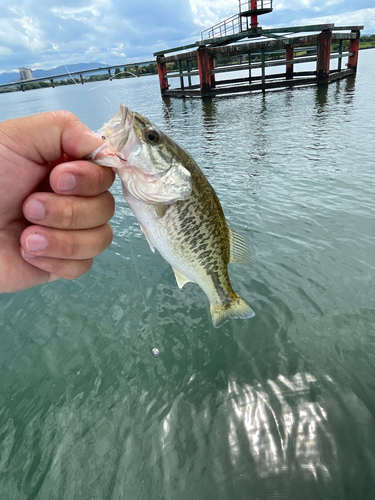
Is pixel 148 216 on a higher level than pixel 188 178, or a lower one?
lower

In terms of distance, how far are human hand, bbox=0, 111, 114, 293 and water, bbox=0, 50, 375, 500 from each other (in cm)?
191

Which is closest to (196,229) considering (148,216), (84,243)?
(148,216)

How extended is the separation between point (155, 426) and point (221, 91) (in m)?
32.5

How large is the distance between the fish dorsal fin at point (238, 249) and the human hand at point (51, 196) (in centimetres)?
133

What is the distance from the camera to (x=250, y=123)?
18812 mm

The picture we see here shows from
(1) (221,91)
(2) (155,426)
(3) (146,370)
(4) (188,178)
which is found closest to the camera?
(4) (188,178)

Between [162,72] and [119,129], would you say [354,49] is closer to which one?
[162,72]

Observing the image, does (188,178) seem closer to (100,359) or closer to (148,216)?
(148,216)

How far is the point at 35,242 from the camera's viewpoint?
222 centimetres

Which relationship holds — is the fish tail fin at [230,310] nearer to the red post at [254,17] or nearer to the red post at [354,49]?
the red post at [254,17]

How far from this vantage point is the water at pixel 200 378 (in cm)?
315

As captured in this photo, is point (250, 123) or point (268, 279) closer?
point (268, 279)

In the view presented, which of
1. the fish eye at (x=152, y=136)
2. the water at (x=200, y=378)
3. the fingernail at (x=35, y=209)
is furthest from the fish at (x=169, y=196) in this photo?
the water at (x=200, y=378)

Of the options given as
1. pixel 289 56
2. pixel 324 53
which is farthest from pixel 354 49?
pixel 324 53
